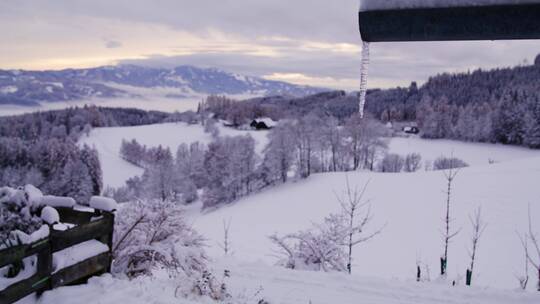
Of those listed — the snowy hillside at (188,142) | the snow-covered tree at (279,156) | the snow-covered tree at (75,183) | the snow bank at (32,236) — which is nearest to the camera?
the snow bank at (32,236)

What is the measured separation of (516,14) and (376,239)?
102 ft

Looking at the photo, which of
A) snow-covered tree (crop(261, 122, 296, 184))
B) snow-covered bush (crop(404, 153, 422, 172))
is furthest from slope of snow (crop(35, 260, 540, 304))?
snow-covered bush (crop(404, 153, 422, 172))

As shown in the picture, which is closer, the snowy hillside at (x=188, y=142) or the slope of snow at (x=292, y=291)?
the slope of snow at (x=292, y=291)

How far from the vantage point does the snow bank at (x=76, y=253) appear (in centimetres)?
599

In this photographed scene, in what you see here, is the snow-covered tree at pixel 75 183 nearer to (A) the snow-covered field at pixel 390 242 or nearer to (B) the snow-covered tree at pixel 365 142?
(A) the snow-covered field at pixel 390 242

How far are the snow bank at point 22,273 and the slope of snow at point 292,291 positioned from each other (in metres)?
0.40

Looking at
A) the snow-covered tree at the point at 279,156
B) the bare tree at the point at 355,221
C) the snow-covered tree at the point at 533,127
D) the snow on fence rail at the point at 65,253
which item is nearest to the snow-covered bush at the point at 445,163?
the snow-covered tree at the point at 533,127

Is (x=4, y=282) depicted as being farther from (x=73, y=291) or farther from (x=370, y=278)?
(x=370, y=278)

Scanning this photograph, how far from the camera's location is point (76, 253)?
6.32m

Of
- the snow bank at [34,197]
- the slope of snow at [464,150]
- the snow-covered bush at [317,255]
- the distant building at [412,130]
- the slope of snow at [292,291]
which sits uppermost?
the snow bank at [34,197]

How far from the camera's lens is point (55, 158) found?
78.3 m

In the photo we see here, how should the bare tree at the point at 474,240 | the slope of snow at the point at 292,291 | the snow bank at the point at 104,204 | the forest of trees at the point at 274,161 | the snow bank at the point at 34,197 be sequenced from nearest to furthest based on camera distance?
the slope of snow at the point at 292,291
the snow bank at the point at 34,197
the snow bank at the point at 104,204
the bare tree at the point at 474,240
the forest of trees at the point at 274,161

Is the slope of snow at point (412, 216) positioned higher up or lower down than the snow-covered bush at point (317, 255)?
lower down

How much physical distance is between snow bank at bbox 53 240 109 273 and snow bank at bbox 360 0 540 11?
5.97 meters
